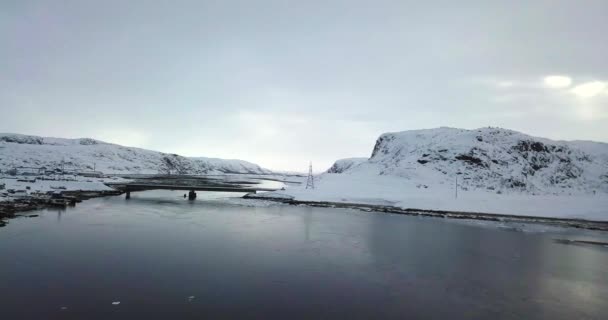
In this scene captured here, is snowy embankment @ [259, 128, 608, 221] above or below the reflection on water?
above

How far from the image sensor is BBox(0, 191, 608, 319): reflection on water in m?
13.7

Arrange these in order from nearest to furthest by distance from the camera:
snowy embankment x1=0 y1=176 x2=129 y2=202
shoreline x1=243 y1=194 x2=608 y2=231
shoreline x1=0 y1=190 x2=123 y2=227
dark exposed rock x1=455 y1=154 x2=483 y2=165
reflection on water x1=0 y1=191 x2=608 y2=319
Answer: reflection on water x1=0 y1=191 x2=608 y2=319
shoreline x1=0 y1=190 x2=123 y2=227
shoreline x1=243 y1=194 x2=608 y2=231
snowy embankment x1=0 y1=176 x2=129 y2=202
dark exposed rock x1=455 y1=154 x2=483 y2=165

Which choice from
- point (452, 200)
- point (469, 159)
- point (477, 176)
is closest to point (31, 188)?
point (452, 200)

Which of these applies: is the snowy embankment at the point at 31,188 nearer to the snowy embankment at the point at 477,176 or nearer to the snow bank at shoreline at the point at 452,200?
the snowy embankment at the point at 477,176

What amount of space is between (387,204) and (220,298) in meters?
50.0

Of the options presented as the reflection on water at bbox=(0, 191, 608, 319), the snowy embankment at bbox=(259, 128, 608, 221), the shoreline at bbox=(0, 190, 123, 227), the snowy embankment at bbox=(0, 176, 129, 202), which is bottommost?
the reflection on water at bbox=(0, 191, 608, 319)

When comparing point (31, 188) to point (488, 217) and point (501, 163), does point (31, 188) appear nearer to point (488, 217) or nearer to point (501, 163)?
point (488, 217)

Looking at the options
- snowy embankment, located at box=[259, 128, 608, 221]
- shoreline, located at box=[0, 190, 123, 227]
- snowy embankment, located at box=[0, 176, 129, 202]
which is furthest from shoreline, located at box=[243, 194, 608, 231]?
snowy embankment, located at box=[0, 176, 129, 202]

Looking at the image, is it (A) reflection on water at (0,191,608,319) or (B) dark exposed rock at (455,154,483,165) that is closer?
(A) reflection on water at (0,191,608,319)

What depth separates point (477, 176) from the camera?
83.3m

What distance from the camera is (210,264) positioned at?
19375mm

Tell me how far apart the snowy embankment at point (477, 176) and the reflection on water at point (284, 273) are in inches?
1138

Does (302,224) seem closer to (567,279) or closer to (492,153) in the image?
(567,279)

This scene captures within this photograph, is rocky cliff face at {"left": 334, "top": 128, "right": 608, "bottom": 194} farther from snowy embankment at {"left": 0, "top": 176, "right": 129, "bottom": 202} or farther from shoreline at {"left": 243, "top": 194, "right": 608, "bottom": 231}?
snowy embankment at {"left": 0, "top": 176, "right": 129, "bottom": 202}
